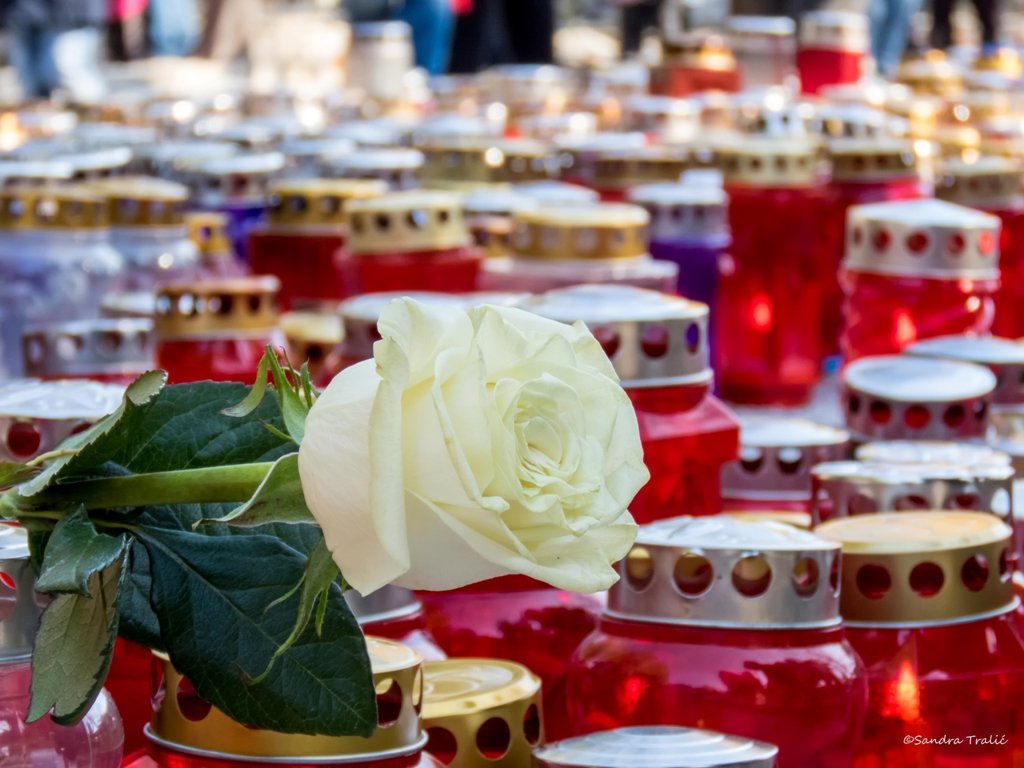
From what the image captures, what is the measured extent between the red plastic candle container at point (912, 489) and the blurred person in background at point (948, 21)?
160 inches

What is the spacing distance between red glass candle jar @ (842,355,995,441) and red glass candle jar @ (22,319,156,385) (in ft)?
1.15

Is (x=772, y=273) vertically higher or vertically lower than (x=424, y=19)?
lower

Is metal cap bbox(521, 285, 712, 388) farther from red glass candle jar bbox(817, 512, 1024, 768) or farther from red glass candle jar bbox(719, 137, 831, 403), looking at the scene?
red glass candle jar bbox(719, 137, 831, 403)

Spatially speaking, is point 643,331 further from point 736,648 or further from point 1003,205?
point 1003,205

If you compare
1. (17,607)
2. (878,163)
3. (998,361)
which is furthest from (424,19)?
(17,607)

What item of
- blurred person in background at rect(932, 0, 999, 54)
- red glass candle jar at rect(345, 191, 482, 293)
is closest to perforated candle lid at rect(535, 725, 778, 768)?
red glass candle jar at rect(345, 191, 482, 293)

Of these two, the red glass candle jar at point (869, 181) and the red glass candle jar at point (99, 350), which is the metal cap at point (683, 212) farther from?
the red glass candle jar at point (99, 350)

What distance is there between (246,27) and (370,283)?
123 inches

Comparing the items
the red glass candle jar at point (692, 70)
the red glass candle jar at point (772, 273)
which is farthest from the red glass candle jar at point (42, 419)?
the red glass candle jar at point (692, 70)

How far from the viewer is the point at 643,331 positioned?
791 millimetres

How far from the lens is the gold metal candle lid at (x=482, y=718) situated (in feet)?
1.85

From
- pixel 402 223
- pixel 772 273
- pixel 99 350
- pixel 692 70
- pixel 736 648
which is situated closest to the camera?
pixel 736 648

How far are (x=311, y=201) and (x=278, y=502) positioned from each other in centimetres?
98

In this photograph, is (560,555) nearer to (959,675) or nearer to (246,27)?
(959,675)
